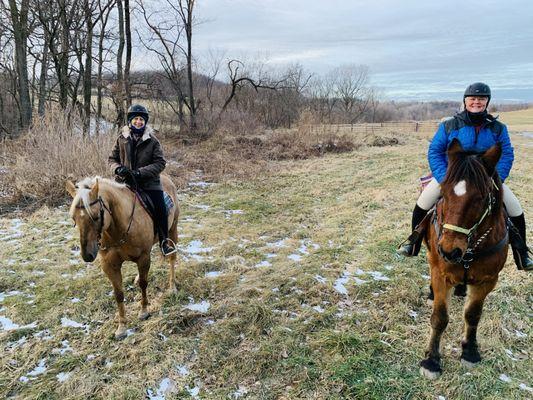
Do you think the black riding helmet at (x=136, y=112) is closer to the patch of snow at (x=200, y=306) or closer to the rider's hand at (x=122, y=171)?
the rider's hand at (x=122, y=171)

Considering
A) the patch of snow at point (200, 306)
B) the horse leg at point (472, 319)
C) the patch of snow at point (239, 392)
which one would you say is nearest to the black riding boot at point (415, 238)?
the horse leg at point (472, 319)

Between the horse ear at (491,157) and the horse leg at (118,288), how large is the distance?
3.65 meters

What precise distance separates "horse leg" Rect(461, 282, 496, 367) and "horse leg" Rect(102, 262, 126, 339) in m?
3.53

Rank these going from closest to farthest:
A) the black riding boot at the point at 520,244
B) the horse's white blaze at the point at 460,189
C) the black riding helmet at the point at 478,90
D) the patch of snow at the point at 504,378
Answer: the horse's white blaze at the point at 460,189, the patch of snow at the point at 504,378, the black riding helmet at the point at 478,90, the black riding boot at the point at 520,244

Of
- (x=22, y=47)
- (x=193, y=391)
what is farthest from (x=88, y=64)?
(x=193, y=391)

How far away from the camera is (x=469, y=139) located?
125 inches

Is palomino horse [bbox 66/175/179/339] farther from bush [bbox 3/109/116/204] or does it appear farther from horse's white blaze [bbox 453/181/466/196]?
bush [bbox 3/109/116/204]

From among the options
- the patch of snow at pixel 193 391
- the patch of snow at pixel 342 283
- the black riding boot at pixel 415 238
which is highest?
the black riding boot at pixel 415 238

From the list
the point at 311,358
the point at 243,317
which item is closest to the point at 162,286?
the point at 243,317

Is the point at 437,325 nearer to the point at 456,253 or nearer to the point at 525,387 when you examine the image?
the point at 525,387

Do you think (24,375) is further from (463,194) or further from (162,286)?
(463,194)

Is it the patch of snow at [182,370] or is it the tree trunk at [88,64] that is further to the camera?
the tree trunk at [88,64]

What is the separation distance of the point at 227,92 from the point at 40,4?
17.1m

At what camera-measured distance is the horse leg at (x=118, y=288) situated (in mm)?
3607
